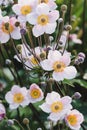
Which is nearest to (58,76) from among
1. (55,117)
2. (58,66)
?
(58,66)

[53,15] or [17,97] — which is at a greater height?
[53,15]

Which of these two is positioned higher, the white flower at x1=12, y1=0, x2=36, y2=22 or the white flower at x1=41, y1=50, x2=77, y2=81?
the white flower at x1=12, y1=0, x2=36, y2=22

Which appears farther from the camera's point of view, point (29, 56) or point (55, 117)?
point (29, 56)

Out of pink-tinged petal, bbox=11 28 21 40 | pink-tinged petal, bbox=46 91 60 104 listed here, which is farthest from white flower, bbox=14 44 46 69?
pink-tinged petal, bbox=46 91 60 104

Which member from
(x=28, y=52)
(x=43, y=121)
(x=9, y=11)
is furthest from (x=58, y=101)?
(x=9, y=11)

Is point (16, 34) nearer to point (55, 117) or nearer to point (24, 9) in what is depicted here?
point (24, 9)

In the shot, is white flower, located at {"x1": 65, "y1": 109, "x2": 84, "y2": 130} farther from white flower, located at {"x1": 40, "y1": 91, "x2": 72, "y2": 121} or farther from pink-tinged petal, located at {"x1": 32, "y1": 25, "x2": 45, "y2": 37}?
pink-tinged petal, located at {"x1": 32, "y1": 25, "x2": 45, "y2": 37}
